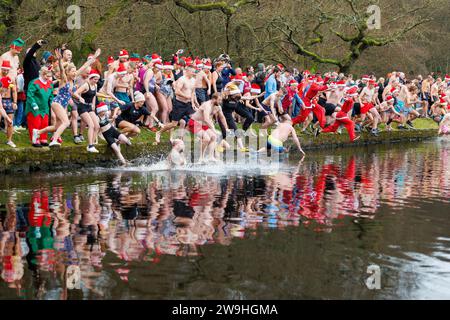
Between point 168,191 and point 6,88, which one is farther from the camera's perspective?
point 6,88

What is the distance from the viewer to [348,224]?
427 inches

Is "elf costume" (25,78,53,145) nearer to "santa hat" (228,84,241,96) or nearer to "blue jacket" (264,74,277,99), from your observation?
"santa hat" (228,84,241,96)

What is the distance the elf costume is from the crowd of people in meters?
0.02

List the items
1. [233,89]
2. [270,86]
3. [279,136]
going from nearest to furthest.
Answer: [233,89]
[279,136]
[270,86]

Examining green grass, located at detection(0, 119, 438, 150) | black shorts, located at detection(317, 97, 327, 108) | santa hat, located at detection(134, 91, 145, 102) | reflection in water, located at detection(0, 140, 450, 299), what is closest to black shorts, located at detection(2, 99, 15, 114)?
green grass, located at detection(0, 119, 438, 150)

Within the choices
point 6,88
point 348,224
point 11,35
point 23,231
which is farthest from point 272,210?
point 11,35

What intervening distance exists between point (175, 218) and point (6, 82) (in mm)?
7351

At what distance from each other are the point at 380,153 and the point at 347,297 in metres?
17.9

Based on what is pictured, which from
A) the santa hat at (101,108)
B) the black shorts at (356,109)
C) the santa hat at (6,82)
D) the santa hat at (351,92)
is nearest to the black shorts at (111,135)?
the santa hat at (101,108)

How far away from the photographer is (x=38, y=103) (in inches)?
679

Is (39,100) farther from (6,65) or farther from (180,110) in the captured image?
(180,110)

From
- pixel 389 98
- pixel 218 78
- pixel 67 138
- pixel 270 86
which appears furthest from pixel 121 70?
pixel 389 98

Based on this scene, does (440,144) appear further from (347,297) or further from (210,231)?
(347,297)

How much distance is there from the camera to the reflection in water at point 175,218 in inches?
311
